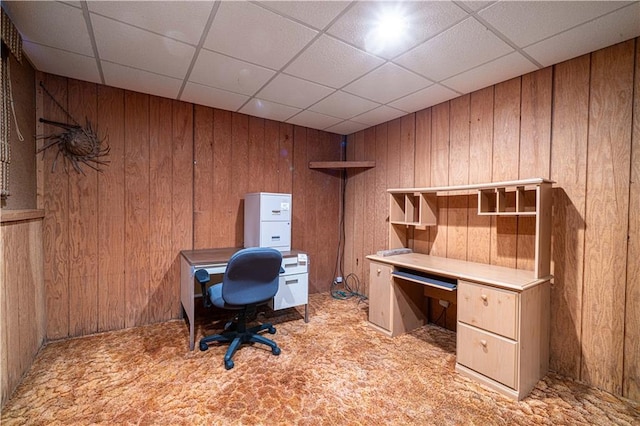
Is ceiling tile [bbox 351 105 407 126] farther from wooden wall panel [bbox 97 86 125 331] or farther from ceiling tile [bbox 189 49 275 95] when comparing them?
wooden wall panel [bbox 97 86 125 331]

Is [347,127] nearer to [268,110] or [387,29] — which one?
[268,110]

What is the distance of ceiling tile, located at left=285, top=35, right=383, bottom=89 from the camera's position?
2.04m

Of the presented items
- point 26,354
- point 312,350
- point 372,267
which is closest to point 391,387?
point 312,350

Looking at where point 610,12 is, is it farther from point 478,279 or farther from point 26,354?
point 26,354

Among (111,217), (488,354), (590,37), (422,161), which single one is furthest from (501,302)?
(111,217)

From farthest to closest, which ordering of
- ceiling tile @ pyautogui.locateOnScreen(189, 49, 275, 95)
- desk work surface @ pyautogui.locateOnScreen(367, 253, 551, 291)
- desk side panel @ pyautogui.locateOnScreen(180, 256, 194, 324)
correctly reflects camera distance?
desk side panel @ pyautogui.locateOnScreen(180, 256, 194, 324), ceiling tile @ pyautogui.locateOnScreen(189, 49, 275, 95), desk work surface @ pyautogui.locateOnScreen(367, 253, 551, 291)

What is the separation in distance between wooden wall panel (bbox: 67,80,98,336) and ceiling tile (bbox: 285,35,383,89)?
193 centimetres

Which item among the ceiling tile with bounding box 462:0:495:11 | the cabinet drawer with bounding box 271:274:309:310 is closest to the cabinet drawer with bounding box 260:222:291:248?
the cabinet drawer with bounding box 271:274:309:310

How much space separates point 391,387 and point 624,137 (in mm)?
2330

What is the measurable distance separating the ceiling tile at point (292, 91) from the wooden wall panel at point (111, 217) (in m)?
1.42

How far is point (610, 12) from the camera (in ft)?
5.35

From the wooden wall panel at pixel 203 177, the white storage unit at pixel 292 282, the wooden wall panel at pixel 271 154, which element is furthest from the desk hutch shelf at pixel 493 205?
the wooden wall panel at pixel 203 177

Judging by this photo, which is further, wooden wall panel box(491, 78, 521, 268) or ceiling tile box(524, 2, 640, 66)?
wooden wall panel box(491, 78, 521, 268)

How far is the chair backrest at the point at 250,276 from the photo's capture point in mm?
2164
